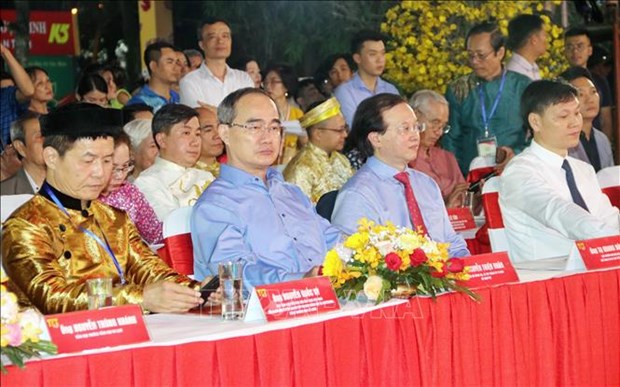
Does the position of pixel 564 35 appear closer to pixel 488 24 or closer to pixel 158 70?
pixel 488 24

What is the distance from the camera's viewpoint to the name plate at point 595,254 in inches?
176

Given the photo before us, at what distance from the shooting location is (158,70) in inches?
325

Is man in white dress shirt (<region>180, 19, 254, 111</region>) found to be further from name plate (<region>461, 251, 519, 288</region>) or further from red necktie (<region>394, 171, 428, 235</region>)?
name plate (<region>461, 251, 519, 288</region>)

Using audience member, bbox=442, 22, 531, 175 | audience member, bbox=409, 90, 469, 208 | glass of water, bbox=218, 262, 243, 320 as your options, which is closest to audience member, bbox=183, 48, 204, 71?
audience member, bbox=442, 22, 531, 175

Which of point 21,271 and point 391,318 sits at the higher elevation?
point 21,271

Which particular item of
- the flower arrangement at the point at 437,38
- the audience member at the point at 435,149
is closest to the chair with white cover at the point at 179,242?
the audience member at the point at 435,149

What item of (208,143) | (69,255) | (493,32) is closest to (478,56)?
(493,32)

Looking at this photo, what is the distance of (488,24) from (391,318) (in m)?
4.98

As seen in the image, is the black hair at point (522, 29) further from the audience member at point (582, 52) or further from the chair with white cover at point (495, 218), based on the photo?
the chair with white cover at point (495, 218)

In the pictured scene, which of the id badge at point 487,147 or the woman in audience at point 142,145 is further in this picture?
the id badge at point 487,147

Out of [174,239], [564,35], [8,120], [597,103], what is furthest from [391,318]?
[564,35]

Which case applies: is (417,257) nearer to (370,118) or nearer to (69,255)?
(69,255)

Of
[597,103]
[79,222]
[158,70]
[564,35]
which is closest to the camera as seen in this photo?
[79,222]

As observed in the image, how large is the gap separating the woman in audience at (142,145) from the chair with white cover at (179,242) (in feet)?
6.21
